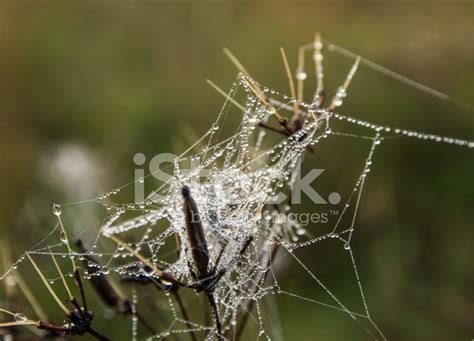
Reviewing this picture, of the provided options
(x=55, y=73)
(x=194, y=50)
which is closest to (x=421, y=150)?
(x=194, y=50)

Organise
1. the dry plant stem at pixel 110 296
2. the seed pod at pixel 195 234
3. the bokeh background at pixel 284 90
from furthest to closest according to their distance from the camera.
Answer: the bokeh background at pixel 284 90, the dry plant stem at pixel 110 296, the seed pod at pixel 195 234

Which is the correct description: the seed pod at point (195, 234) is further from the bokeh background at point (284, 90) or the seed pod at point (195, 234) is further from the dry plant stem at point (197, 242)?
the bokeh background at point (284, 90)

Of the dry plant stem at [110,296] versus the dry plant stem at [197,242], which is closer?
the dry plant stem at [197,242]

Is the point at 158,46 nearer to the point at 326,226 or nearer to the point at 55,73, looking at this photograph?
the point at 55,73

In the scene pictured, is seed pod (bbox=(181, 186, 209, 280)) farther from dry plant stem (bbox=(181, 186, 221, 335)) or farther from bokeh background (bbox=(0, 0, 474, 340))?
bokeh background (bbox=(0, 0, 474, 340))

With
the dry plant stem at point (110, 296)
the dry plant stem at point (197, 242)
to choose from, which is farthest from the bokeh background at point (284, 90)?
the dry plant stem at point (197, 242)

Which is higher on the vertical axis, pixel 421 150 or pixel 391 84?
pixel 391 84

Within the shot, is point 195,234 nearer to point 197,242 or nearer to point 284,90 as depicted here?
point 197,242
